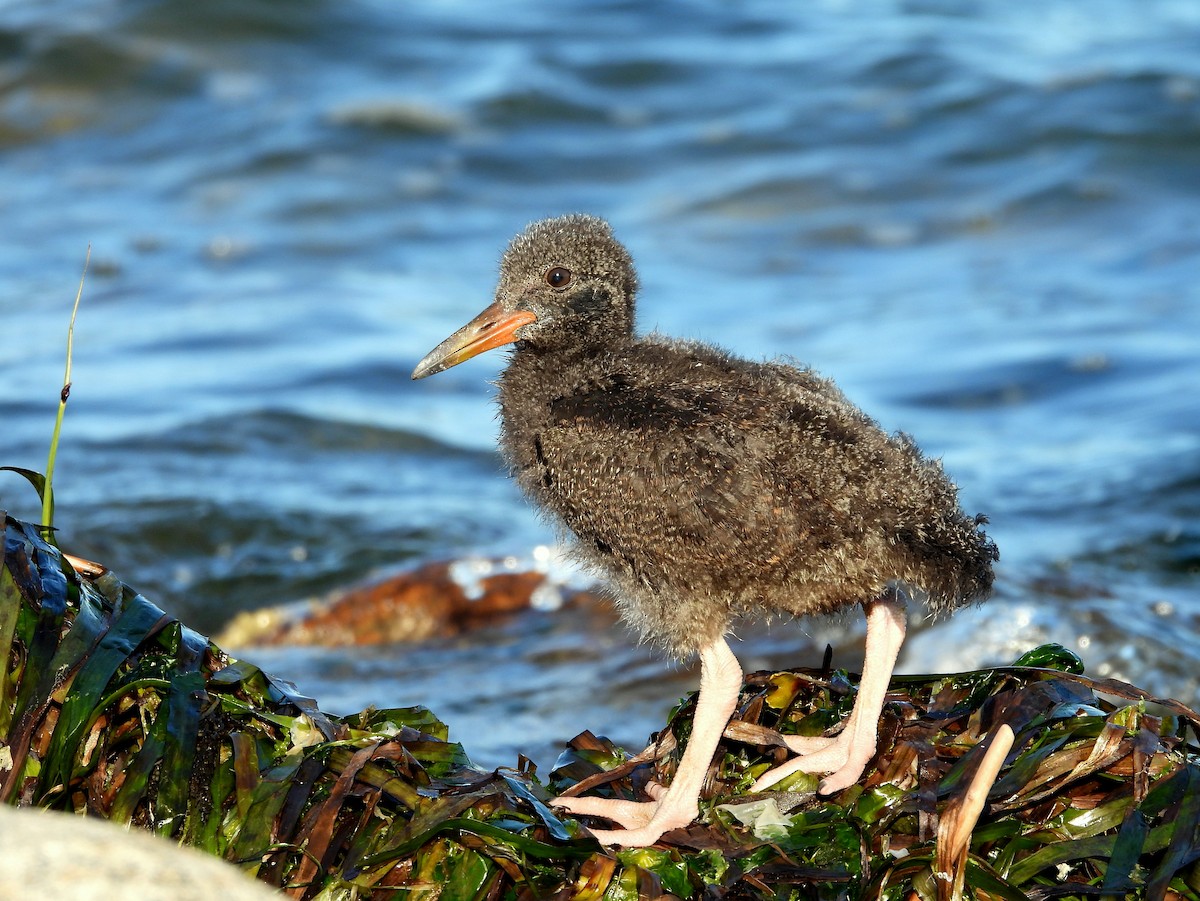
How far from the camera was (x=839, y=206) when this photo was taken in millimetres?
15945

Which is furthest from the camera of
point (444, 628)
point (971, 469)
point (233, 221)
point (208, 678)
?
point (233, 221)

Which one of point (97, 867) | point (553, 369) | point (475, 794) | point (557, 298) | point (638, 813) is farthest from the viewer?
point (557, 298)

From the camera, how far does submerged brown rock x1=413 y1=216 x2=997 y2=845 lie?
396 cm

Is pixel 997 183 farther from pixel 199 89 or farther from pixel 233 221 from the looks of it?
pixel 199 89

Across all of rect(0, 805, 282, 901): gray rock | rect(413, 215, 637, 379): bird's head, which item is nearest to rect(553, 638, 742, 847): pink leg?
rect(413, 215, 637, 379): bird's head

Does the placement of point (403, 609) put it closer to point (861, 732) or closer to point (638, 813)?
point (638, 813)

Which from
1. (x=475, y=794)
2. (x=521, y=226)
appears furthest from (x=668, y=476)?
(x=521, y=226)

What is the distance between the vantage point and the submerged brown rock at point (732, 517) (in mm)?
3959

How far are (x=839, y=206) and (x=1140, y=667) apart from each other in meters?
9.78

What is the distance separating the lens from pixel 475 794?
3621 millimetres

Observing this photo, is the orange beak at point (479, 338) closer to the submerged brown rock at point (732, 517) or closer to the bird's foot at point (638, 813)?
the submerged brown rock at point (732, 517)

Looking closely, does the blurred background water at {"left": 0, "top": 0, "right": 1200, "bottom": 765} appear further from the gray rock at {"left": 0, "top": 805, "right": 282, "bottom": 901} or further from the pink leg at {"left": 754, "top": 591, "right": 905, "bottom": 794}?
the gray rock at {"left": 0, "top": 805, "right": 282, "bottom": 901}

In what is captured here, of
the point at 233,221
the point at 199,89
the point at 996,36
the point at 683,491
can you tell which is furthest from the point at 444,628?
the point at 996,36

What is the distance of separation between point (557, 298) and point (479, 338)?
1.01ft
